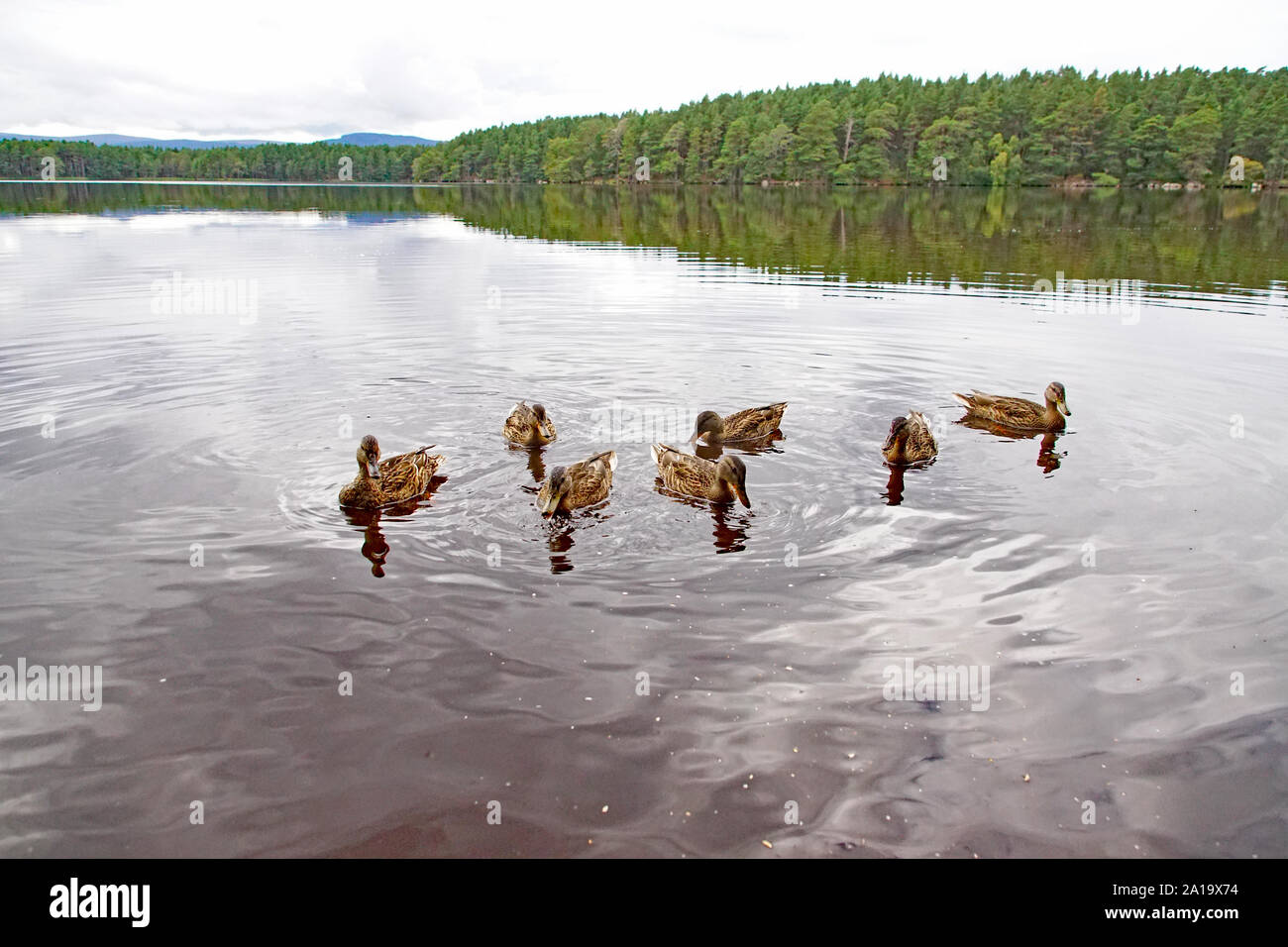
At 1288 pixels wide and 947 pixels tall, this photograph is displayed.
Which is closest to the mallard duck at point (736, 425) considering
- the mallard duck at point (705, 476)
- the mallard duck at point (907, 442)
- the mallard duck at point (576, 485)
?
the mallard duck at point (705, 476)

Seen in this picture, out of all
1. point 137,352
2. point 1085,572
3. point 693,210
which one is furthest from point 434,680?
point 693,210

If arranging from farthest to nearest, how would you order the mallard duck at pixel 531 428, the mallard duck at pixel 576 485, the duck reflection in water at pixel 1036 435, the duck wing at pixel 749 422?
1. the duck wing at pixel 749 422
2. the mallard duck at pixel 531 428
3. the duck reflection in water at pixel 1036 435
4. the mallard duck at pixel 576 485

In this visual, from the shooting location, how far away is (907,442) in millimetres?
12172

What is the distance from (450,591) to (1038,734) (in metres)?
5.45

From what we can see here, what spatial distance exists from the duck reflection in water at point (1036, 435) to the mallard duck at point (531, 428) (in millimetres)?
7157

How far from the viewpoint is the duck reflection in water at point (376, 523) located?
9.29m

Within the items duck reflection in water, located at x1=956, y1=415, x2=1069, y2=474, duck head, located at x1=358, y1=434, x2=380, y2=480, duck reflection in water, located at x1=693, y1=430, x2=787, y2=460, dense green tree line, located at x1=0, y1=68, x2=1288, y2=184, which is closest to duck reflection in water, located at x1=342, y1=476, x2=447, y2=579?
duck head, located at x1=358, y1=434, x2=380, y2=480

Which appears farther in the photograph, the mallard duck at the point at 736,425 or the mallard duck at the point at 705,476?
the mallard duck at the point at 736,425

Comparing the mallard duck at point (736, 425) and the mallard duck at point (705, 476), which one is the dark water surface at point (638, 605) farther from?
the mallard duck at point (736, 425)

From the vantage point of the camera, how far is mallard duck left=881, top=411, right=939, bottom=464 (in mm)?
12156

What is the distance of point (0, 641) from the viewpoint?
7.55m

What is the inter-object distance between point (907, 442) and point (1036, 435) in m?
3.28

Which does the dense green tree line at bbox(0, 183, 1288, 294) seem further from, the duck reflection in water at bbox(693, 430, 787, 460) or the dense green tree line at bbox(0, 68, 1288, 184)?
the dense green tree line at bbox(0, 68, 1288, 184)

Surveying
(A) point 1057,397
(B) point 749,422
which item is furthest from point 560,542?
(A) point 1057,397
